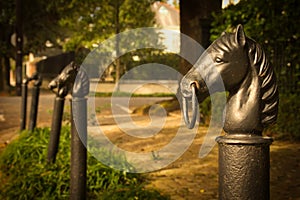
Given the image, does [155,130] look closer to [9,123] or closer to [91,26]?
[9,123]

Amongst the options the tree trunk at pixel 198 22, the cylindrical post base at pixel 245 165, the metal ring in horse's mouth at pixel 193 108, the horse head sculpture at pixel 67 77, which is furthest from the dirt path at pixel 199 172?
the tree trunk at pixel 198 22

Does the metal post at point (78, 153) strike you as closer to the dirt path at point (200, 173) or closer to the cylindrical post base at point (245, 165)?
the dirt path at point (200, 173)

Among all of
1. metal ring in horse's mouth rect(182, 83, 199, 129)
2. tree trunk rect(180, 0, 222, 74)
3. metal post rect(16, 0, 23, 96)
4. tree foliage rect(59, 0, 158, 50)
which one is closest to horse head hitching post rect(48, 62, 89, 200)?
metal ring in horse's mouth rect(182, 83, 199, 129)

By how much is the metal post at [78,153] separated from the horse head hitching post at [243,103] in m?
1.90

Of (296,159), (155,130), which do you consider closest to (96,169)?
(296,159)

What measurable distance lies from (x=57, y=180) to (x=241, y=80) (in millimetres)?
2981

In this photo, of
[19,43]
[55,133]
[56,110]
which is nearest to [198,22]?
[56,110]

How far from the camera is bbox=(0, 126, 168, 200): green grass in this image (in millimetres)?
3741

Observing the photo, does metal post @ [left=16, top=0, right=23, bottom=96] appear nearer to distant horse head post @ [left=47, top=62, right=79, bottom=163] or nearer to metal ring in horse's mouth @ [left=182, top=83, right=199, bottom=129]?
distant horse head post @ [left=47, top=62, right=79, bottom=163]

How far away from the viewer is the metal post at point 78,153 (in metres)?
3.31

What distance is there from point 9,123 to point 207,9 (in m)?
5.58

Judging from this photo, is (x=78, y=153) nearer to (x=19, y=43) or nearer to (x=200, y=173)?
(x=200, y=173)

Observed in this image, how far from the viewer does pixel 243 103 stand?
1.65 meters

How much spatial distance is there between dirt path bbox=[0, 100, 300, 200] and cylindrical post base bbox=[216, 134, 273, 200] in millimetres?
2019
